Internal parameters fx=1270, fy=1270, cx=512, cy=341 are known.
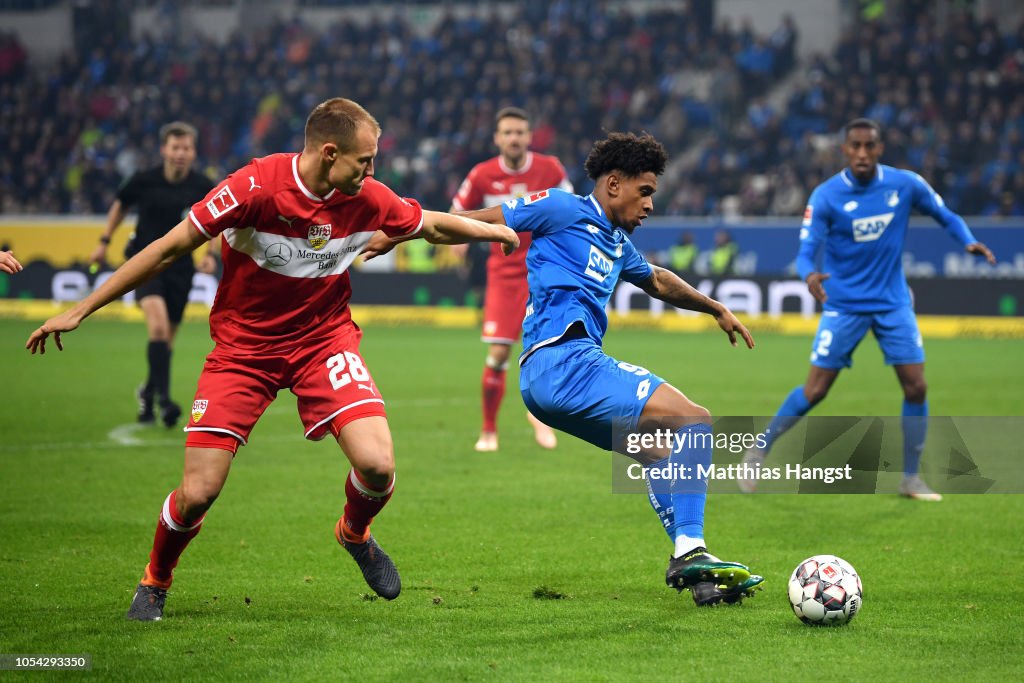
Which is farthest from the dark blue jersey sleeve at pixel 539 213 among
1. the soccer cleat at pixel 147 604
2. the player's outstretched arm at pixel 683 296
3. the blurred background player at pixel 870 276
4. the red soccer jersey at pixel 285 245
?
the blurred background player at pixel 870 276

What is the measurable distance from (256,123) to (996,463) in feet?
82.7

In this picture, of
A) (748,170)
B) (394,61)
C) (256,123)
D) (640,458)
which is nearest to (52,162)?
(256,123)

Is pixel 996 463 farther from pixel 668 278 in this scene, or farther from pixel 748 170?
pixel 748 170

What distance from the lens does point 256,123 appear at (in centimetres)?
3186

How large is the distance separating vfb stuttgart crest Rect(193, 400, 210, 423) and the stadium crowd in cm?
Result: 2010

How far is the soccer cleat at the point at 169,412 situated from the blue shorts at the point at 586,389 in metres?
6.21

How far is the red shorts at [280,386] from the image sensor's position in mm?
5309

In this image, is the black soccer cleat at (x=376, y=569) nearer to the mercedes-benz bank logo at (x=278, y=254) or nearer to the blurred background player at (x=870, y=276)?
the mercedes-benz bank logo at (x=278, y=254)

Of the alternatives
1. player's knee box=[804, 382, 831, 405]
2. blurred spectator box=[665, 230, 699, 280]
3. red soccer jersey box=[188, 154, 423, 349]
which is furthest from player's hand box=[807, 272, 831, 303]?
blurred spectator box=[665, 230, 699, 280]

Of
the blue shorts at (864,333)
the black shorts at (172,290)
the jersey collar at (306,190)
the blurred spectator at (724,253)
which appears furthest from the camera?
the blurred spectator at (724,253)

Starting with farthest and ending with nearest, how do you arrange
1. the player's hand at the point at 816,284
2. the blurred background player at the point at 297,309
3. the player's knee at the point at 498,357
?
the player's knee at the point at 498,357 < the player's hand at the point at 816,284 < the blurred background player at the point at 297,309

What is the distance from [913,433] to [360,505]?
4.51 metres

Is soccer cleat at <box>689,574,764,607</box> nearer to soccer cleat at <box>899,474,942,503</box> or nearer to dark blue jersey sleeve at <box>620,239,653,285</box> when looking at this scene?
dark blue jersey sleeve at <box>620,239,653,285</box>

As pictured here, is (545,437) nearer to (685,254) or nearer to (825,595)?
(825,595)
